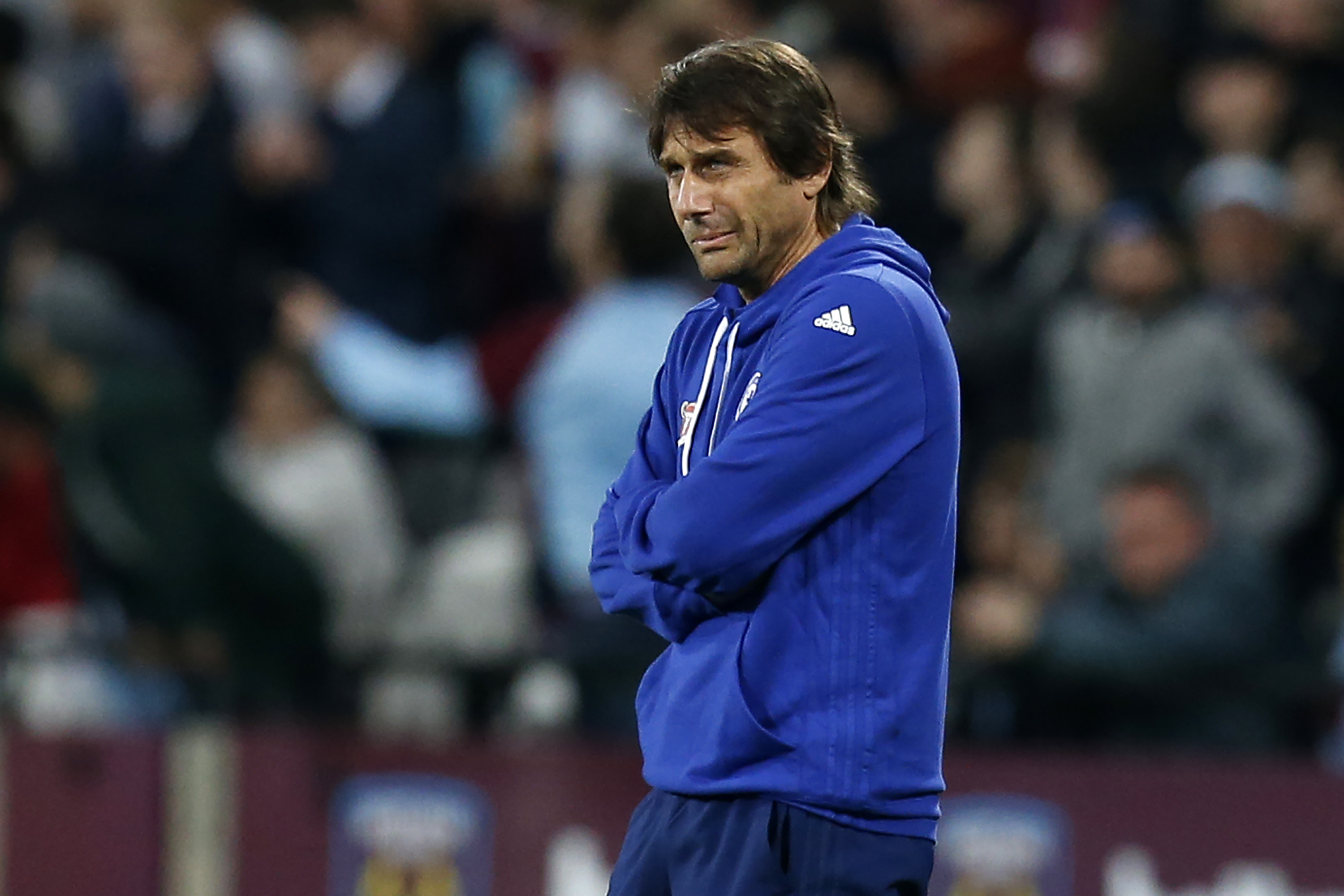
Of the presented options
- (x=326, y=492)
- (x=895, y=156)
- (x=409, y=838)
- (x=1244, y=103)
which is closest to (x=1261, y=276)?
(x=1244, y=103)

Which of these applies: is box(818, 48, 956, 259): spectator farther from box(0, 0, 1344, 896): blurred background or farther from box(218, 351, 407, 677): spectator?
box(218, 351, 407, 677): spectator

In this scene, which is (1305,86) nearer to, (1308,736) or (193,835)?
(1308,736)

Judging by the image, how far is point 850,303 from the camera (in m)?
3.08

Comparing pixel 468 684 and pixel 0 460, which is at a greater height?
pixel 0 460

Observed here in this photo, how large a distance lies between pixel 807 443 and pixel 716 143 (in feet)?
1.38

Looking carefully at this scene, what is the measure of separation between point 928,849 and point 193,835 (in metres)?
4.50

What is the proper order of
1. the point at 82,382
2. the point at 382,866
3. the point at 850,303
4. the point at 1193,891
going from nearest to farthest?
the point at 850,303 < the point at 1193,891 < the point at 382,866 < the point at 82,382

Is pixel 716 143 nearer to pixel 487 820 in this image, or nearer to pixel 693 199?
pixel 693 199

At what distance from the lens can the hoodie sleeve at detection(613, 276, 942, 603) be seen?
304 cm

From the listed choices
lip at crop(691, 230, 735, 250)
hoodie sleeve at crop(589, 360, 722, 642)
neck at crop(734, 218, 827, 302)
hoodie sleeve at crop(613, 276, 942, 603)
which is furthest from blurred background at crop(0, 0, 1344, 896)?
hoodie sleeve at crop(613, 276, 942, 603)

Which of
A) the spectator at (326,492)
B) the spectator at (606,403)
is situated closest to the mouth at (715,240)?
the spectator at (606,403)

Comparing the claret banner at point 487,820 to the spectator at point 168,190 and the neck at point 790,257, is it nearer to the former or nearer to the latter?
the spectator at point 168,190

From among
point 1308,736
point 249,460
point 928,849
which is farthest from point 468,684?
point 928,849

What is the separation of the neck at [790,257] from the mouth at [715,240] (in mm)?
95
